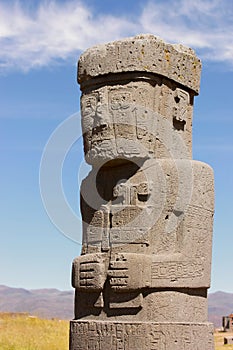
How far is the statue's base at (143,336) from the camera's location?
7.28 meters

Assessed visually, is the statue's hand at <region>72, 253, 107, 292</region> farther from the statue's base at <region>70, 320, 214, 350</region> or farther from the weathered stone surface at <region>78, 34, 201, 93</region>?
the weathered stone surface at <region>78, 34, 201, 93</region>

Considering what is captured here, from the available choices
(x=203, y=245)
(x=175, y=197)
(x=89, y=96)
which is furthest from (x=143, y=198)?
(x=89, y=96)

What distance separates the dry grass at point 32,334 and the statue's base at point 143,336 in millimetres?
7602

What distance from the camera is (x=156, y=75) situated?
7941 mm

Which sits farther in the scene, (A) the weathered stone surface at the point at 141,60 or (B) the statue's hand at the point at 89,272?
(A) the weathered stone surface at the point at 141,60

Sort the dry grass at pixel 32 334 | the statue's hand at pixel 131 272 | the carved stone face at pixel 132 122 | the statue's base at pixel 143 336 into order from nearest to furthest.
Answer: the statue's base at pixel 143 336 → the statue's hand at pixel 131 272 → the carved stone face at pixel 132 122 → the dry grass at pixel 32 334

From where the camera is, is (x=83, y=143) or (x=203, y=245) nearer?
(x=203, y=245)

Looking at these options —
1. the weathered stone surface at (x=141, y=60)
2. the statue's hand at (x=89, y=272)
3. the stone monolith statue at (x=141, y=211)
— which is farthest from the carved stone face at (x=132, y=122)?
the statue's hand at (x=89, y=272)

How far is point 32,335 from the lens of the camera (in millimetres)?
18219

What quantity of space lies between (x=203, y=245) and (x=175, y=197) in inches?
24.0

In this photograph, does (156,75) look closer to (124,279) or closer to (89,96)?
(89,96)

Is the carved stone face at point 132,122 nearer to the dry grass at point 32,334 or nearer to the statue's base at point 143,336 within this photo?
the statue's base at point 143,336

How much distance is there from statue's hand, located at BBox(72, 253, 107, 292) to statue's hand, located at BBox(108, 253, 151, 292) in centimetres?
18

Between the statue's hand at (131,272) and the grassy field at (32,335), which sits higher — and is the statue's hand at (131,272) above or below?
above
